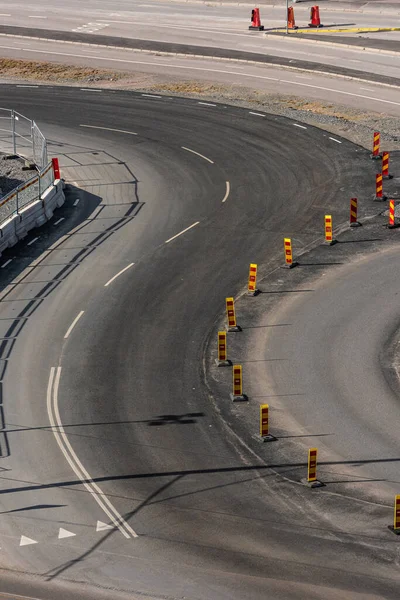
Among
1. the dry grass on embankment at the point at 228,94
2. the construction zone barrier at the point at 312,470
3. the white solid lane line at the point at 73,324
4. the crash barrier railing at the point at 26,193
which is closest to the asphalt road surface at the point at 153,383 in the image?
the white solid lane line at the point at 73,324

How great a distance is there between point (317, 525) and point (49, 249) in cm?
2004

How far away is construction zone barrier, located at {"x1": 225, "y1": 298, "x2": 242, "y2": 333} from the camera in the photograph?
3109 centimetres

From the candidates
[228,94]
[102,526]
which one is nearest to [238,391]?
[102,526]

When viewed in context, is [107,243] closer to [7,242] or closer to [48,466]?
[7,242]

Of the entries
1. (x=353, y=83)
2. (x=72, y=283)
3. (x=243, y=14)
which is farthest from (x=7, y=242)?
(x=243, y=14)

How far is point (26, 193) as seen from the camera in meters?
40.9

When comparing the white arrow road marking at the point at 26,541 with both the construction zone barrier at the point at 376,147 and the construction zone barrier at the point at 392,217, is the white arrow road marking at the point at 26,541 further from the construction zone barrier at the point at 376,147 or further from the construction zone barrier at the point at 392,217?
the construction zone barrier at the point at 376,147

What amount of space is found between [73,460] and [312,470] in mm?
5715

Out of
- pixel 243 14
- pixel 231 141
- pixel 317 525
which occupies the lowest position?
pixel 317 525

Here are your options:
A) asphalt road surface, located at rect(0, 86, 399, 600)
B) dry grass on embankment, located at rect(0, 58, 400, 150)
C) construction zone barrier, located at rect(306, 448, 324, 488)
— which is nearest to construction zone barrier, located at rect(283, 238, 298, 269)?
asphalt road surface, located at rect(0, 86, 399, 600)

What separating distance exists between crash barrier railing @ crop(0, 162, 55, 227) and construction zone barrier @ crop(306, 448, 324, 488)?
19309 mm

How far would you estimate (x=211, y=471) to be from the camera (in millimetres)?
23953

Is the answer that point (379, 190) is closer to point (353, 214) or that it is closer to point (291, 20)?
point (353, 214)

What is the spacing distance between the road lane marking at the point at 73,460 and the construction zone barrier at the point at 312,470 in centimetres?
425
